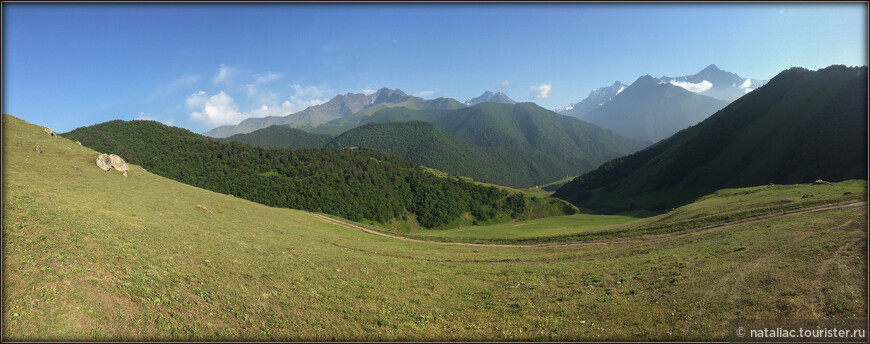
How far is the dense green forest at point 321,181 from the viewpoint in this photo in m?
117

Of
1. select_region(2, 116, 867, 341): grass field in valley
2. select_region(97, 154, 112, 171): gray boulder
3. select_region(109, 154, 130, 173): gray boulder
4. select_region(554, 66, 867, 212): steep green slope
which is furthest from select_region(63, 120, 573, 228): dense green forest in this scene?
select_region(554, 66, 867, 212): steep green slope

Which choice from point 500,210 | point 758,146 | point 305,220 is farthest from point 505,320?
point 758,146

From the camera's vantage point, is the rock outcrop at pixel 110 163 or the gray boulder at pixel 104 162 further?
the rock outcrop at pixel 110 163

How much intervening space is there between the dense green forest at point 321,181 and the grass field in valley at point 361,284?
86993 mm

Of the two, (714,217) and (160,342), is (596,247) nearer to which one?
(714,217)

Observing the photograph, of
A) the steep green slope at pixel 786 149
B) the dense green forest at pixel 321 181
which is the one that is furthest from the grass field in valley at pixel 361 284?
the steep green slope at pixel 786 149

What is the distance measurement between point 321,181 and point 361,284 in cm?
11351

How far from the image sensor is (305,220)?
5491 cm

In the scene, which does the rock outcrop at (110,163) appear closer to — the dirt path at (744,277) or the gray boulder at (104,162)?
the gray boulder at (104,162)

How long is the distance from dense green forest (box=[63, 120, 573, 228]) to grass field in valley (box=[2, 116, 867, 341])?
8699 centimetres

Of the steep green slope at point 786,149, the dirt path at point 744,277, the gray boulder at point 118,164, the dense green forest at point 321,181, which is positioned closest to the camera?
the dirt path at point 744,277

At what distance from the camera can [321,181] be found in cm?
12650

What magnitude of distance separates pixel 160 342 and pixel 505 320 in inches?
565

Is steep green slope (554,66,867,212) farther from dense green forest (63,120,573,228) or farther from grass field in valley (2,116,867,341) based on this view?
grass field in valley (2,116,867,341)
